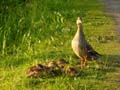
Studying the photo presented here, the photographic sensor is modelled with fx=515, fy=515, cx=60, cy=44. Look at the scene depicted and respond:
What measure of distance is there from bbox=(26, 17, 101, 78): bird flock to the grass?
12 centimetres

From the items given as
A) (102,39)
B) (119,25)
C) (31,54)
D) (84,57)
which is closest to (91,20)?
(119,25)

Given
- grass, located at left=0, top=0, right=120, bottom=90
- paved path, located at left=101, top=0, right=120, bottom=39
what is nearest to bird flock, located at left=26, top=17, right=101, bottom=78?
grass, located at left=0, top=0, right=120, bottom=90

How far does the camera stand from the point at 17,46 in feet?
36.2

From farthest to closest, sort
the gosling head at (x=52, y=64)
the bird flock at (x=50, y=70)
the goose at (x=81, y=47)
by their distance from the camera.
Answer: the goose at (x=81, y=47) → the gosling head at (x=52, y=64) → the bird flock at (x=50, y=70)

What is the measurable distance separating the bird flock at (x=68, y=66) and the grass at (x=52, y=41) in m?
0.12

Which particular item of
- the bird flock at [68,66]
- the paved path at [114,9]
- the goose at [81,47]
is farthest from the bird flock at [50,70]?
the paved path at [114,9]

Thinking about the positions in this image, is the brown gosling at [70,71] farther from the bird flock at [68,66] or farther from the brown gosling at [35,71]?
the brown gosling at [35,71]

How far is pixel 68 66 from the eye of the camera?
8.47 metres

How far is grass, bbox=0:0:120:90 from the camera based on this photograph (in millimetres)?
8008

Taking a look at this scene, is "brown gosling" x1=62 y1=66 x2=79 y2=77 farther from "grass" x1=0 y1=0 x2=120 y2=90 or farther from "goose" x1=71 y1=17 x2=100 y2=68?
"goose" x1=71 y1=17 x2=100 y2=68

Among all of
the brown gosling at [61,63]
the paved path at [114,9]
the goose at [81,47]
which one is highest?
the paved path at [114,9]

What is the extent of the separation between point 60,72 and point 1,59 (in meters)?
2.14

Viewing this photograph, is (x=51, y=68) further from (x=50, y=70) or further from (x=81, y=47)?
(x=81, y=47)

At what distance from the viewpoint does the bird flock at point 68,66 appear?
26.7ft
